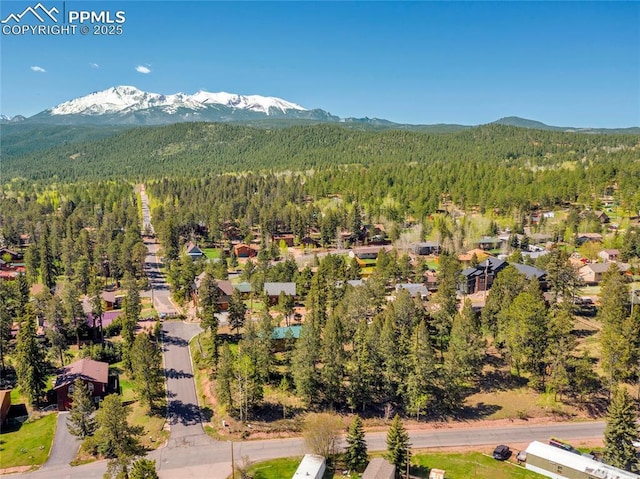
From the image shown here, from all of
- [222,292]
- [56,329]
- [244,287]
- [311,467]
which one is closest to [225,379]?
[311,467]

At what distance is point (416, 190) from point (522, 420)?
114m

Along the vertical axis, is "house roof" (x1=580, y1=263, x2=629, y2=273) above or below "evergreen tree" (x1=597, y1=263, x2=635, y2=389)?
above

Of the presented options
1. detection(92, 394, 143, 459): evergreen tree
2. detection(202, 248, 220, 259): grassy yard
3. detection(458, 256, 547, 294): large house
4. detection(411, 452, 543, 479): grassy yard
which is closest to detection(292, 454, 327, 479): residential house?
detection(411, 452, 543, 479): grassy yard

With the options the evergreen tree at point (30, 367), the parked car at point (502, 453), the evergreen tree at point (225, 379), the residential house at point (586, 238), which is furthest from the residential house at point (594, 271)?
the evergreen tree at point (30, 367)

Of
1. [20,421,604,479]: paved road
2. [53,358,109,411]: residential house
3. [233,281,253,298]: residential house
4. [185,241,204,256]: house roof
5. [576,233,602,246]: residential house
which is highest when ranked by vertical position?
[576,233,602,246]: residential house

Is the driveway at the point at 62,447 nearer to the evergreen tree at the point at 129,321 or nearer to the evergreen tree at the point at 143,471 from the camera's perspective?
the evergreen tree at the point at 129,321

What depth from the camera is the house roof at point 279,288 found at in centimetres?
7958

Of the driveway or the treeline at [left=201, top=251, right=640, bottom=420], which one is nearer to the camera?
the driveway

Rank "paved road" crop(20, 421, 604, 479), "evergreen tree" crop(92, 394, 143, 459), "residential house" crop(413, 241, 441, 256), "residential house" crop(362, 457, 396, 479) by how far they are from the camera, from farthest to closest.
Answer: "residential house" crop(413, 241, 441, 256) < "paved road" crop(20, 421, 604, 479) < "evergreen tree" crop(92, 394, 143, 459) < "residential house" crop(362, 457, 396, 479)

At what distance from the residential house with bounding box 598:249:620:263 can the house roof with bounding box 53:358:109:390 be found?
316ft

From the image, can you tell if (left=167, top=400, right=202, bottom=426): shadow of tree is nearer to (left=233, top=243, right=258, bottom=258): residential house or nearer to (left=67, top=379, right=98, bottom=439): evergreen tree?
(left=67, top=379, right=98, bottom=439): evergreen tree

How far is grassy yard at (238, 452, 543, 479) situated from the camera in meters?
40.6

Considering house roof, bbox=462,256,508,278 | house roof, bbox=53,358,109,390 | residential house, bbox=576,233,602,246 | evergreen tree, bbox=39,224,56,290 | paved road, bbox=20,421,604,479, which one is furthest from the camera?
residential house, bbox=576,233,602,246

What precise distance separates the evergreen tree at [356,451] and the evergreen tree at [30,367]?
33.9 metres
